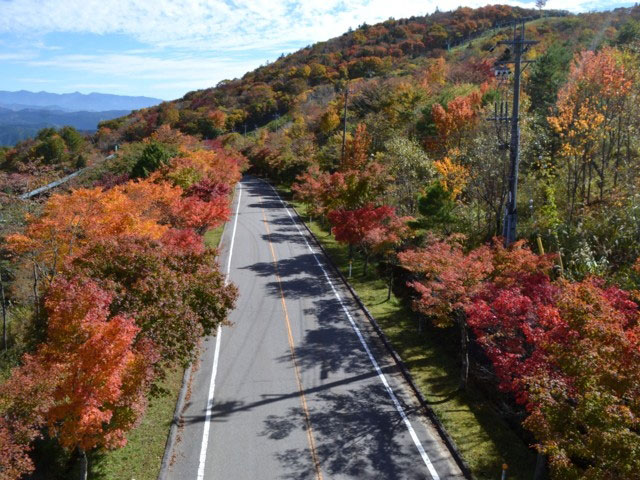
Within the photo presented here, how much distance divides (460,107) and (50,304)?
110ft

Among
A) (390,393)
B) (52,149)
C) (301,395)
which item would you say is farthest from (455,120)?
(52,149)

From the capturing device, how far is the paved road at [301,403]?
42.9 ft

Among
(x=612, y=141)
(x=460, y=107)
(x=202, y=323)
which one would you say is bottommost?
(x=202, y=323)

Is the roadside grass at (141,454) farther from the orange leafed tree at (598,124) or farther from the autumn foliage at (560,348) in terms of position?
the orange leafed tree at (598,124)

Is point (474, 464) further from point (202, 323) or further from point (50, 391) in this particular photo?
point (50, 391)

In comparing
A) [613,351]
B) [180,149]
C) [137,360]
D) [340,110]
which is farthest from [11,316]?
[340,110]

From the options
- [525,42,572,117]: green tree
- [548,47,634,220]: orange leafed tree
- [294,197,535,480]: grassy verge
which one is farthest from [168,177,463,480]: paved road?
[525,42,572,117]: green tree

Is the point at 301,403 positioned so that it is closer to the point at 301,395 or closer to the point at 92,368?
the point at 301,395

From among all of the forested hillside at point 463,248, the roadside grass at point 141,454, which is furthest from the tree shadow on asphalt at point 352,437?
the forested hillside at point 463,248

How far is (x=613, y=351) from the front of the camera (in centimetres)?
922

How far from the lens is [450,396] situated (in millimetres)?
16406

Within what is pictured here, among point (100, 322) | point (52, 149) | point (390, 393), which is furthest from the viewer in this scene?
point (52, 149)

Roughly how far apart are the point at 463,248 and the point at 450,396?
29.1ft

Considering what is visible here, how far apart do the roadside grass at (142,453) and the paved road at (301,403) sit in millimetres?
519
